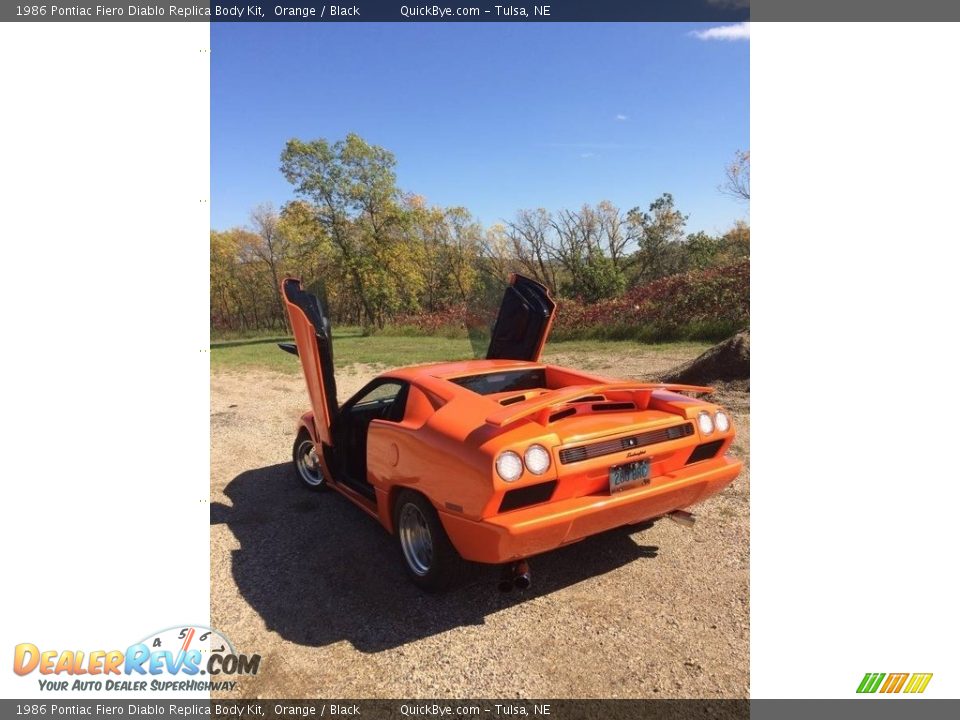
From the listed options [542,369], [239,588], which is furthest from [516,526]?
[239,588]

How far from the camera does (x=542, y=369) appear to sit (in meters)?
3.94

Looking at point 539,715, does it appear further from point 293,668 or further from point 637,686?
point 293,668

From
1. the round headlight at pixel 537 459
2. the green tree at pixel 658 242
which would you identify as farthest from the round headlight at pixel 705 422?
the green tree at pixel 658 242

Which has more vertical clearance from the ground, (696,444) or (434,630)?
(696,444)

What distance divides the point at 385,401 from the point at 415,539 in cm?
151

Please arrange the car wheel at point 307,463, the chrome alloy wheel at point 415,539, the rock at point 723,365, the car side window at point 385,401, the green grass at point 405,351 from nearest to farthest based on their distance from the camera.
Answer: the chrome alloy wheel at point 415,539 → the car side window at point 385,401 → the car wheel at point 307,463 → the rock at point 723,365 → the green grass at point 405,351

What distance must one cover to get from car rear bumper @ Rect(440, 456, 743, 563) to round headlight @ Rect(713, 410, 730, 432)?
363mm

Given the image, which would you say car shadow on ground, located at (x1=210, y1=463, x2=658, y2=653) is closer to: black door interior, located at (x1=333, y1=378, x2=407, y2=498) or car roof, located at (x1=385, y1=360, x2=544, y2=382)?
black door interior, located at (x1=333, y1=378, x2=407, y2=498)

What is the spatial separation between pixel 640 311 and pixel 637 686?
44.1 feet

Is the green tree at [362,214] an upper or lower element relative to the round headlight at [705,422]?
upper

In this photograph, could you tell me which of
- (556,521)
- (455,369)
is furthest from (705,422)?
(455,369)

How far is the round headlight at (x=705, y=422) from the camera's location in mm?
3092
